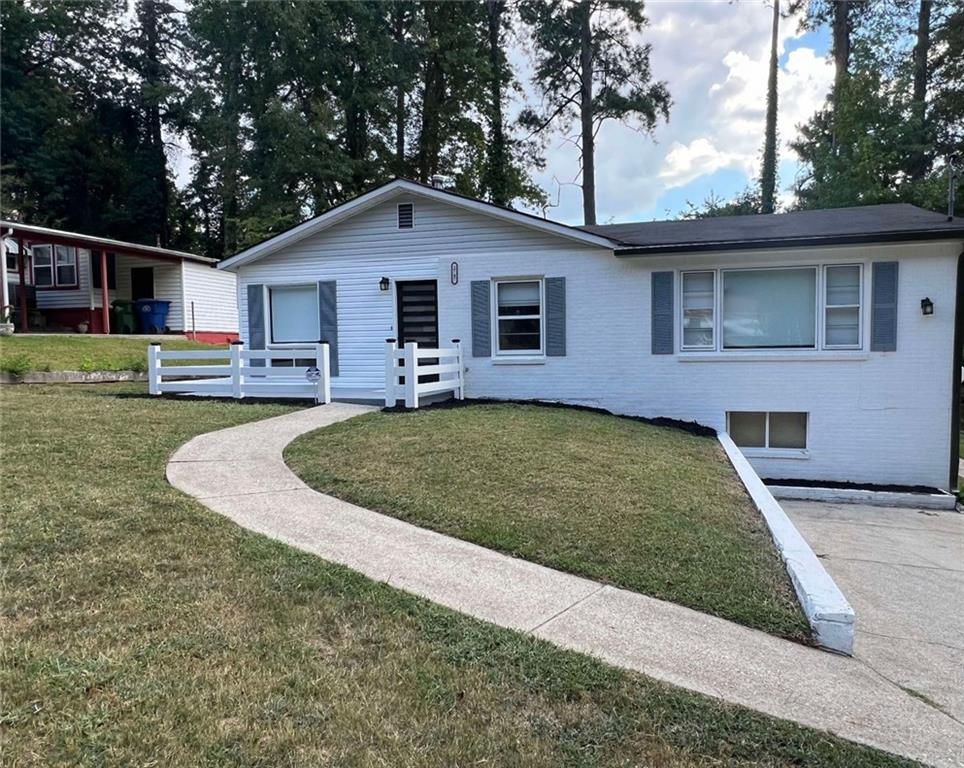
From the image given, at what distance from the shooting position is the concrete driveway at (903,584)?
343cm

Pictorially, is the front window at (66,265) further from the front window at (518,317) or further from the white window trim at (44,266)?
the front window at (518,317)

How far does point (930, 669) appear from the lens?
345cm

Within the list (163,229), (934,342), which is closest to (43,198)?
(163,229)

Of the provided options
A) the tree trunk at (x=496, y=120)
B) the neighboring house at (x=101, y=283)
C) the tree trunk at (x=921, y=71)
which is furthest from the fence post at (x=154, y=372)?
the tree trunk at (x=921, y=71)

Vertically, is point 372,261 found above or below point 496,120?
below

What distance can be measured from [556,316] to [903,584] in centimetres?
693

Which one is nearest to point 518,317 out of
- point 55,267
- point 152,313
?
point 152,313

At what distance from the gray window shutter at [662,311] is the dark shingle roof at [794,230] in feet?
1.97

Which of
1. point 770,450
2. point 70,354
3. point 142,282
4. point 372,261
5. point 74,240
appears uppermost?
point 74,240

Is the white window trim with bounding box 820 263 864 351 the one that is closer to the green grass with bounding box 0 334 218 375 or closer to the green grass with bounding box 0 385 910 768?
the green grass with bounding box 0 385 910 768

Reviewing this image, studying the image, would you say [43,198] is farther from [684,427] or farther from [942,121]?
[942,121]

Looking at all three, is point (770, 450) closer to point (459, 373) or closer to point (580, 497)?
point (459, 373)

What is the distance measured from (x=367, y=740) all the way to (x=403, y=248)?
34.8 ft

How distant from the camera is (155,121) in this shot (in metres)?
34.3
